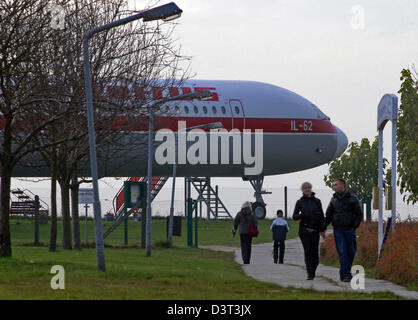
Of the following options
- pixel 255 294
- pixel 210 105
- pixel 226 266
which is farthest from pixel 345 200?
pixel 210 105

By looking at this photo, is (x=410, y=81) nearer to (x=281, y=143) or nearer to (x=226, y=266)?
(x=281, y=143)

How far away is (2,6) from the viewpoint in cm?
2080

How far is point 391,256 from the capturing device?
63.0 feet

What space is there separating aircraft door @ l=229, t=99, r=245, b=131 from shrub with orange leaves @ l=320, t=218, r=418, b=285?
15.0 meters

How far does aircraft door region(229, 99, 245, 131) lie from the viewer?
42.1 meters

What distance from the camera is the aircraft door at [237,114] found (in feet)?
138

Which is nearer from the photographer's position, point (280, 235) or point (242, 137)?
point (280, 235)

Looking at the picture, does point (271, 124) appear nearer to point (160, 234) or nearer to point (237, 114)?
point (237, 114)

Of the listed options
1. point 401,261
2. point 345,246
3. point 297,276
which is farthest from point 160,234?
point 345,246

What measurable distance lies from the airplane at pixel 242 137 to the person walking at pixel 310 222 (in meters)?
20.9

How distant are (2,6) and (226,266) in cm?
794

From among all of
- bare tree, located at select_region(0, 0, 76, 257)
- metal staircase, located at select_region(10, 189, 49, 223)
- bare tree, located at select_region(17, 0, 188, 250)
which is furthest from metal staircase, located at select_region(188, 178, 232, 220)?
bare tree, located at select_region(0, 0, 76, 257)

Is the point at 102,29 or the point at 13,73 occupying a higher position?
the point at 102,29

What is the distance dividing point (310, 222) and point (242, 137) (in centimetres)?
2392
